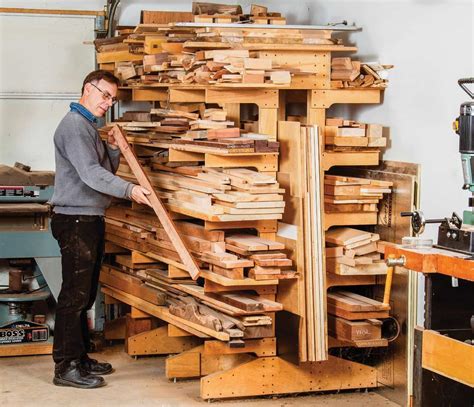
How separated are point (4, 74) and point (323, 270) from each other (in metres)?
3.02

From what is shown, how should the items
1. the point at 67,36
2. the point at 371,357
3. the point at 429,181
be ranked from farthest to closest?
the point at 67,36 < the point at 371,357 < the point at 429,181

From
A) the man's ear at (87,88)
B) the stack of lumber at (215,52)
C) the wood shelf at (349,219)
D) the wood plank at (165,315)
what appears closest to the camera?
the wood plank at (165,315)

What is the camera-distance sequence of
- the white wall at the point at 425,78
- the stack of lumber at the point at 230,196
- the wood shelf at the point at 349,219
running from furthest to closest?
the wood shelf at the point at 349,219 < the stack of lumber at the point at 230,196 < the white wall at the point at 425,78

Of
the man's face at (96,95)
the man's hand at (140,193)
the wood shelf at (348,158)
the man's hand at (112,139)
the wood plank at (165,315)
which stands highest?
the man's face at (96,95)

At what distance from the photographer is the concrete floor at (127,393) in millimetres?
6301

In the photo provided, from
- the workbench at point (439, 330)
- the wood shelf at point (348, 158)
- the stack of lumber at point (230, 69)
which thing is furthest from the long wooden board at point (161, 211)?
the workbench at point (439, 330)

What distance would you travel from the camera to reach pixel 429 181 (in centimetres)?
600

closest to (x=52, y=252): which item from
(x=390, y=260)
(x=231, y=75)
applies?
(x=231, y=75)

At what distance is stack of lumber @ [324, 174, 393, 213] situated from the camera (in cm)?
630

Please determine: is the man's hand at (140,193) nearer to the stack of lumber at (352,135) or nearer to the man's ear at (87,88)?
the man's ear at (87,88)

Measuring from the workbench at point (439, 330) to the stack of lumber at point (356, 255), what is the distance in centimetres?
133

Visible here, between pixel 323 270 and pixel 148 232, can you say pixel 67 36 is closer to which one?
pixel 148 232

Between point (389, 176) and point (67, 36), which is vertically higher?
point (67, 36)

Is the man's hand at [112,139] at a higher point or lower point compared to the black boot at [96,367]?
higher
